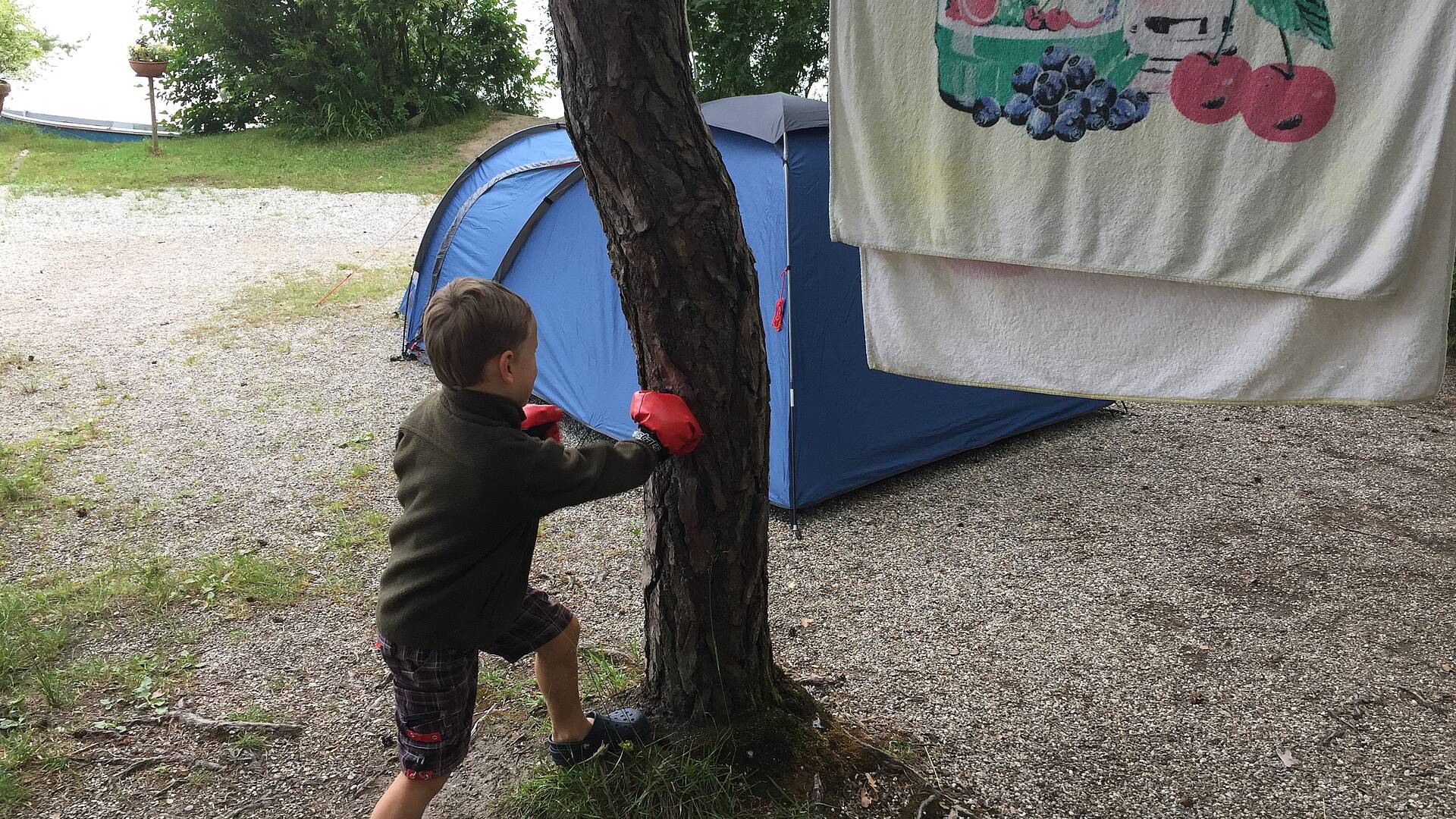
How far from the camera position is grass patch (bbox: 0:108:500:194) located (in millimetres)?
11609

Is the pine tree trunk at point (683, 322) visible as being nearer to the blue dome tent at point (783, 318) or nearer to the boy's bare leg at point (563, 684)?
the boy's bare leg at point (563, 684)

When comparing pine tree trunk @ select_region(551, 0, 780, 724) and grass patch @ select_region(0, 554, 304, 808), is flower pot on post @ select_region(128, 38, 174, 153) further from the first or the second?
pine tree trunk @ select_region(551, 0, 780, 724)

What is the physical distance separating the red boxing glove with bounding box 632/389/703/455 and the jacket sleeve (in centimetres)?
11

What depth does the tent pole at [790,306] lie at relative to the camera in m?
3.71

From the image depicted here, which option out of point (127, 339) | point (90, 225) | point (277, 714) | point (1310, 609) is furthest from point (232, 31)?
point (1310, 609)

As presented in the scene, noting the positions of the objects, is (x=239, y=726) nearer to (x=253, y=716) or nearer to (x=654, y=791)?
(x=253, y=716)

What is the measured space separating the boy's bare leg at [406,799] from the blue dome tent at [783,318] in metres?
2.12

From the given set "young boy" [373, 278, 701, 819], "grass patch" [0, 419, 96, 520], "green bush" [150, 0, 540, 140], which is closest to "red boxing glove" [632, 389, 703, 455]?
"young boy" [373, 278, 701, 819]

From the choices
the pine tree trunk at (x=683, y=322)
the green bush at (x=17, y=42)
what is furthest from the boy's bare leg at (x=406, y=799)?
the green bush at (x=17, y=42)

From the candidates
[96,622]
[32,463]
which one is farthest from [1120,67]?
[32,463]

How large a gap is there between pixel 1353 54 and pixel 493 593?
5.73ft

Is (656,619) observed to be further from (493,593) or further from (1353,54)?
(1353,54)

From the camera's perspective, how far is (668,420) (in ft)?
6.13

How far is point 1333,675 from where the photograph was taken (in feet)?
9.07
